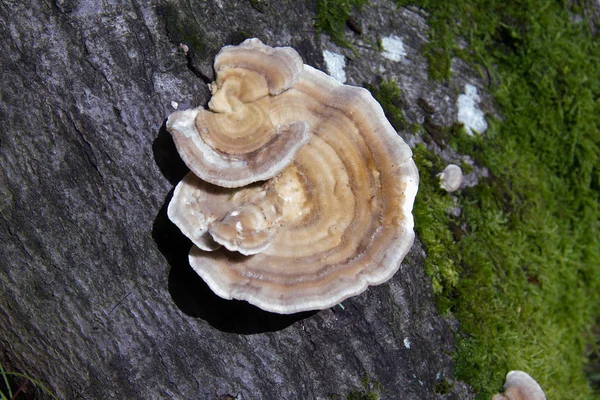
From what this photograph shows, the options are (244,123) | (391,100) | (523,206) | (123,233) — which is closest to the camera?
(244,123)

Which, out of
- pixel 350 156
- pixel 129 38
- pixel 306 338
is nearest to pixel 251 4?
pixel 129 38

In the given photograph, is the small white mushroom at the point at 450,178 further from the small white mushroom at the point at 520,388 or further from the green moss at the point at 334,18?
the small white mushroom at the point at 520,388

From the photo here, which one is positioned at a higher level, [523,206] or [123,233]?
[123,233]

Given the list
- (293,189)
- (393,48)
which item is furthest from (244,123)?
(393,48)

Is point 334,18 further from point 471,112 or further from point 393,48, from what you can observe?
point 471,112

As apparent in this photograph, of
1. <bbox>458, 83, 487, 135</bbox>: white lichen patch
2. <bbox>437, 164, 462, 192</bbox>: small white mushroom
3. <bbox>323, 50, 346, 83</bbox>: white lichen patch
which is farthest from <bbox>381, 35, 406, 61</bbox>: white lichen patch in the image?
<bbox>437, 164, 462, 192</bbox>: small white mushroom

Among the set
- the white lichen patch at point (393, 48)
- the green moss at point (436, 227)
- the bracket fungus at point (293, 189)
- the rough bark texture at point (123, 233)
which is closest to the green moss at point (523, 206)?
the green moss at point (436, 227)

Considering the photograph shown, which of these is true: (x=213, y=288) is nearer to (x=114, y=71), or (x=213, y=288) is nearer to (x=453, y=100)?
(x=114, y=71)
